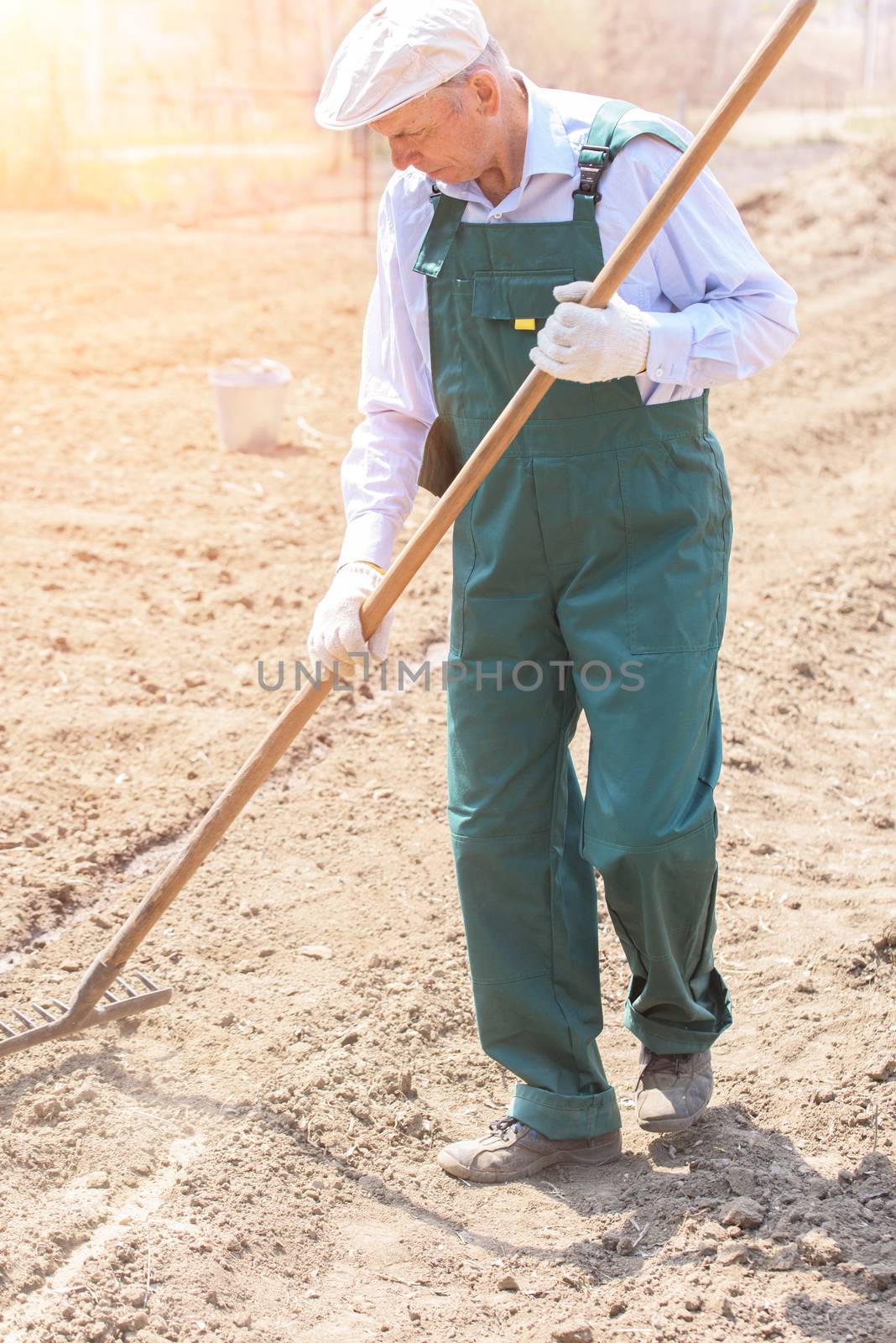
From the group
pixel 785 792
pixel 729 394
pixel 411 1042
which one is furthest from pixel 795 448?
pixel 411 1042

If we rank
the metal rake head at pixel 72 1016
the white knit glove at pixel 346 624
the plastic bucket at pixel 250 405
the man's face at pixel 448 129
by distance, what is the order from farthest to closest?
the plastic bucket at pixel 250 405 < the metal rake head at pixel 72 1016 < the white knit glove at pixel 346 624 < the man's face at pixel 448 129

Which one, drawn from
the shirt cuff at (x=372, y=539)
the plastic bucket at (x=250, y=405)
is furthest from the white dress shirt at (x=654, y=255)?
the plastic bucket at (x=250, y=405)

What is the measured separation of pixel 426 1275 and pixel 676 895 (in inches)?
32.3

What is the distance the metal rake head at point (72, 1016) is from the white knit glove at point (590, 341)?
5.36ft

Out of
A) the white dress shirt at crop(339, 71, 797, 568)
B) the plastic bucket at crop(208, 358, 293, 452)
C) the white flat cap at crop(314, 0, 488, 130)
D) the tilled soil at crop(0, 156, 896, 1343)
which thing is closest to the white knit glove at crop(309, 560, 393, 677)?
the white dress shirt at crop(339, 71, 797, 568)

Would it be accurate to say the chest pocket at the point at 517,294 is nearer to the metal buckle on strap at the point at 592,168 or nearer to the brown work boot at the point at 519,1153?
the metal buckle on strap at the point at 592,168

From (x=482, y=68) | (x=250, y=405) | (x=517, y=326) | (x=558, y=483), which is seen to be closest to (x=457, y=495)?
(x=558, y=483)

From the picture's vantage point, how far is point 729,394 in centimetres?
875

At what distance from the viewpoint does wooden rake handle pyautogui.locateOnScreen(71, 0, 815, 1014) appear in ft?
7.16

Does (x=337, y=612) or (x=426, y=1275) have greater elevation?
(x=337, y=612)

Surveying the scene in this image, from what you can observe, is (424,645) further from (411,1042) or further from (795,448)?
(795,448)

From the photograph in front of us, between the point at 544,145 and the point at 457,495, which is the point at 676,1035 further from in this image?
the point at 544,145

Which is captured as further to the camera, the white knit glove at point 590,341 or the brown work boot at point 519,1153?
the brown work boot at point 519,1153

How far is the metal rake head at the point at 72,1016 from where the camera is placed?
2.86 m
